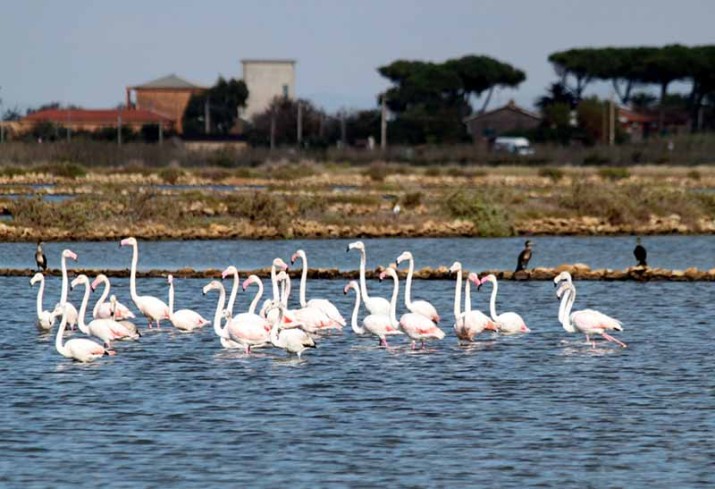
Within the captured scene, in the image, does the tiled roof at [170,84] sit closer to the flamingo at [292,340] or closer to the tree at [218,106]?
the tree at [218,106]

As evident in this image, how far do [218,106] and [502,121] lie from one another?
26.0 meters

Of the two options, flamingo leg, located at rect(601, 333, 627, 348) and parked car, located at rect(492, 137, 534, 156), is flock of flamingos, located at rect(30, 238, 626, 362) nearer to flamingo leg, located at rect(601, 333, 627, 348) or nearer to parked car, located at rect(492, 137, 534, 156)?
flamingo leg, located at rect(601, 333, 627, 348)

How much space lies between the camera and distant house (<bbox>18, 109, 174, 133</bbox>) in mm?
128000

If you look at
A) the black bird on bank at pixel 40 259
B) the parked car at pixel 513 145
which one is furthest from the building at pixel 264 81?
the black bird on bank at pixel 40 259

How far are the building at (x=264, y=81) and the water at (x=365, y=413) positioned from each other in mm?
122669

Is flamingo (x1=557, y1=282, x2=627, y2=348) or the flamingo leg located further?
the flamingo leg

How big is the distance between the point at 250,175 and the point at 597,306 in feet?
174

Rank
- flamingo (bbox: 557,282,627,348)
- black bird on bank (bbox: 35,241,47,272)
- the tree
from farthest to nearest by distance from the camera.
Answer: the tree
black bird on bank (bbox: 35,241,47,272)
flamingo (bbox: 557,282,627,348)

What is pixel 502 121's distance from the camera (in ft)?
425

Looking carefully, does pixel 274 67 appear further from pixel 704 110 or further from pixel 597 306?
pixel 597 306

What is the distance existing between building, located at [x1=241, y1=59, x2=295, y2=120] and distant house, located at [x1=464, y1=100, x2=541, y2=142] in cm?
2231

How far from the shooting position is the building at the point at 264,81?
478ft

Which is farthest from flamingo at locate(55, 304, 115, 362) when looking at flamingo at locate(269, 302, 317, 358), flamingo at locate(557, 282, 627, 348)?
flamingo at locate(557, 282, 627, 348)

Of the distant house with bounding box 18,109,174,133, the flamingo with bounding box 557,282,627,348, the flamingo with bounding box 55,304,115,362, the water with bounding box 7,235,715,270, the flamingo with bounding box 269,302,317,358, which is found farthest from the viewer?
the distant house with bounding box 18,109,174,133
